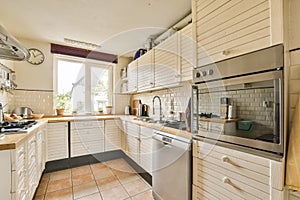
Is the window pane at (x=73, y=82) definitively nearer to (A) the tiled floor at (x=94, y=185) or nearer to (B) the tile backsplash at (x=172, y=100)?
(A) the tiled floor at (x=94, y=185)

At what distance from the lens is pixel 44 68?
297 cm

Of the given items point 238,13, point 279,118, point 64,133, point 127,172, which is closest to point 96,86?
point 64,133

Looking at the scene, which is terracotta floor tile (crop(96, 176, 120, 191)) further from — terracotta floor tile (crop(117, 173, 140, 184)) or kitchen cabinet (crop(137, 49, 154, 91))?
kitchen cabinet (crop(137, 49, 154, 91))

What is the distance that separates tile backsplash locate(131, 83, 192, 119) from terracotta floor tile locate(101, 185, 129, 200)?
1230 mm

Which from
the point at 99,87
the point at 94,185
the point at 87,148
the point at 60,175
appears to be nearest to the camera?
the point at 94,185

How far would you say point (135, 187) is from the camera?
6.84ft

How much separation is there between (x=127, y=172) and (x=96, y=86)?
2.00 metres

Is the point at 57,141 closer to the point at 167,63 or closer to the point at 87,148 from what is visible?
the point at 87,148

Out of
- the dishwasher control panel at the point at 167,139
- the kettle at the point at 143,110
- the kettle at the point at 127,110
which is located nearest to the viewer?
the dishwasher control panel at the point at 167,139

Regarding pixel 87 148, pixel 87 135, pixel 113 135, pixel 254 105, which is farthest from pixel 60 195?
pixel 254 105

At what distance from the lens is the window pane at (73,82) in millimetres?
3227

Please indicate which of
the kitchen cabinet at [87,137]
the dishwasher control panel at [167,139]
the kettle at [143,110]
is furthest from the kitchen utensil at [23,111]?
the dishwasher control panel at [167,139]

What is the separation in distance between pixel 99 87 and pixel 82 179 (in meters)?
1.97

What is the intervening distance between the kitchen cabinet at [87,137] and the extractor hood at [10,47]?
4.47 feet
